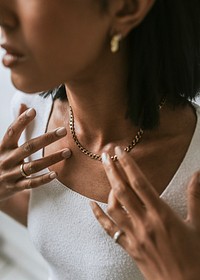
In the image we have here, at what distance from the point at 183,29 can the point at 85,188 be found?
303 mm

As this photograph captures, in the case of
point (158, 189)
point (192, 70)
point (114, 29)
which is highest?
point (114, 29)

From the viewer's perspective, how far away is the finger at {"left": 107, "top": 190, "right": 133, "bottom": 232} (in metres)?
0.67

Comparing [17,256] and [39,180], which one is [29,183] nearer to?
[39,180]

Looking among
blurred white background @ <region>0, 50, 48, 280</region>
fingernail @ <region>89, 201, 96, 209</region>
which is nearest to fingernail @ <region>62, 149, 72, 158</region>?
fingernail @ <region>89, 201, 96, 209</region>

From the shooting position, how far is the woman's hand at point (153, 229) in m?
0.64

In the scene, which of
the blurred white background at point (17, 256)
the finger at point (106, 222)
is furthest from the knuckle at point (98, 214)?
the blurred white background at point (17, 256)

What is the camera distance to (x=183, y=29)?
0.70m

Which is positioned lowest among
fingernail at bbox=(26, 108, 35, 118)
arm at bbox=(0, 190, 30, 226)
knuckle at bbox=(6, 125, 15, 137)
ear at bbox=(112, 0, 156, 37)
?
arm at bbox=(0, 190, 30, 226)

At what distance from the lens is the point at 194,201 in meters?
0.68

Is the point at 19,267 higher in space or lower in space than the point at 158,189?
lower

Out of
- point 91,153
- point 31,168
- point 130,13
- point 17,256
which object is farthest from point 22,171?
point 17,256

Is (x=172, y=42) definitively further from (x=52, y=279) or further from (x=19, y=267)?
(x=19, y=267)

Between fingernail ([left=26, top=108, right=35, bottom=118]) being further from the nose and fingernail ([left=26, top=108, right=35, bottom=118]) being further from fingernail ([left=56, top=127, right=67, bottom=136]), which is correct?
the nose

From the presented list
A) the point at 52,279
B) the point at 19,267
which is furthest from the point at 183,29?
the point at 19,267
